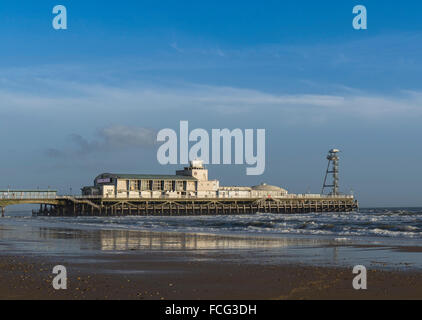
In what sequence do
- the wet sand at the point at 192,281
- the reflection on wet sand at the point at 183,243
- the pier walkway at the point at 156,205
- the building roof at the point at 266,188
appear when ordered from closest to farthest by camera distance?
1. the wet sand at the point at 192,281
2. the reflection on wet sand at the point at 183,243
3. the pier walkway at the point at 156,205
4. the building roof at the point at 266,188

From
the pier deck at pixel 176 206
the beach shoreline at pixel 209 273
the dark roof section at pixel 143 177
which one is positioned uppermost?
the dark roof section at pixel 143 177

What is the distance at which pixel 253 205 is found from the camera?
101500 millimetres

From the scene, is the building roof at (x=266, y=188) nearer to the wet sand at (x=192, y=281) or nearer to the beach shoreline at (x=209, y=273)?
the beach shoreline at (x=209, y=273)

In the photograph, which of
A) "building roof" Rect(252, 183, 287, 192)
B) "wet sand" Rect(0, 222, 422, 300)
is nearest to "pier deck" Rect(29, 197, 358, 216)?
"building roof" Rect(252, 183, 287, 192)

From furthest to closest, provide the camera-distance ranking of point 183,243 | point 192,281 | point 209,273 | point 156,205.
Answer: point 156,205, point 183,243, point 209,273, point 192,281

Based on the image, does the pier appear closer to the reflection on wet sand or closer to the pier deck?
the pier deck

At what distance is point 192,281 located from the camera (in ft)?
40.4

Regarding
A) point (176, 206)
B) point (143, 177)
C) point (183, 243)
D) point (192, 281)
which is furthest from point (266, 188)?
point (192, 281)

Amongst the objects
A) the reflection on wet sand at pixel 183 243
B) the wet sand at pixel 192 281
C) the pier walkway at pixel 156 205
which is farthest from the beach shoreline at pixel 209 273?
the pier walkway at pixel 156 205

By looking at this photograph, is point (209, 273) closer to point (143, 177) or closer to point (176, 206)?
point (176, 206)

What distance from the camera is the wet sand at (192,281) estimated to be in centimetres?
1054

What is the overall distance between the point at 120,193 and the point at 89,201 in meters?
6.30
